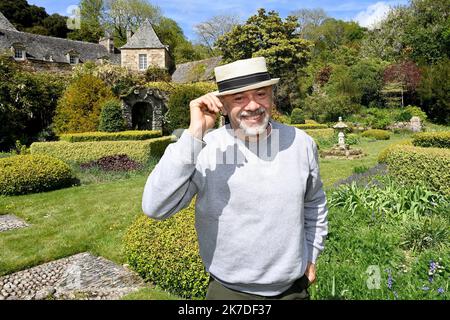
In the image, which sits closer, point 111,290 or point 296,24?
point 111,290

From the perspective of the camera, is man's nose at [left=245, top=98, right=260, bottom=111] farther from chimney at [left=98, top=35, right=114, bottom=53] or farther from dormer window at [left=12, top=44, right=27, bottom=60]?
chimney at [left=98, top=35, right=114, bottom=53]

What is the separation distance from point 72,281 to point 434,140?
850cm

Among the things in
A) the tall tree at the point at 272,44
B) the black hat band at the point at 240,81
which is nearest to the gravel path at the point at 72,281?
the black hat band at the point at 240,81

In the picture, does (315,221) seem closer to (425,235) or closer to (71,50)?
(425,235)

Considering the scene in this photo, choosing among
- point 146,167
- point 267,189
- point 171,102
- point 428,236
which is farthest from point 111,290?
point 171,102

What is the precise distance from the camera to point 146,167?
41.3 ft

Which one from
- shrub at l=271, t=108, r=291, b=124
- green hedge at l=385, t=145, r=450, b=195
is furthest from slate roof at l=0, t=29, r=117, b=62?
green hedge at l=385, t=145, r=450, b=195

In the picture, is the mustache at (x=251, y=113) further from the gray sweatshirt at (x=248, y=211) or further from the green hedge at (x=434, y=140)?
the green hedge at (x=434, y=140)

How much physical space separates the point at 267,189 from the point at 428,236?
3.87 metres

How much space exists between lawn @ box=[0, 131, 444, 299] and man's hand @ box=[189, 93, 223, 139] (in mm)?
2334

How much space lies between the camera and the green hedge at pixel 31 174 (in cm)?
916

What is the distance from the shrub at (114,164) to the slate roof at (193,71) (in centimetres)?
1907
